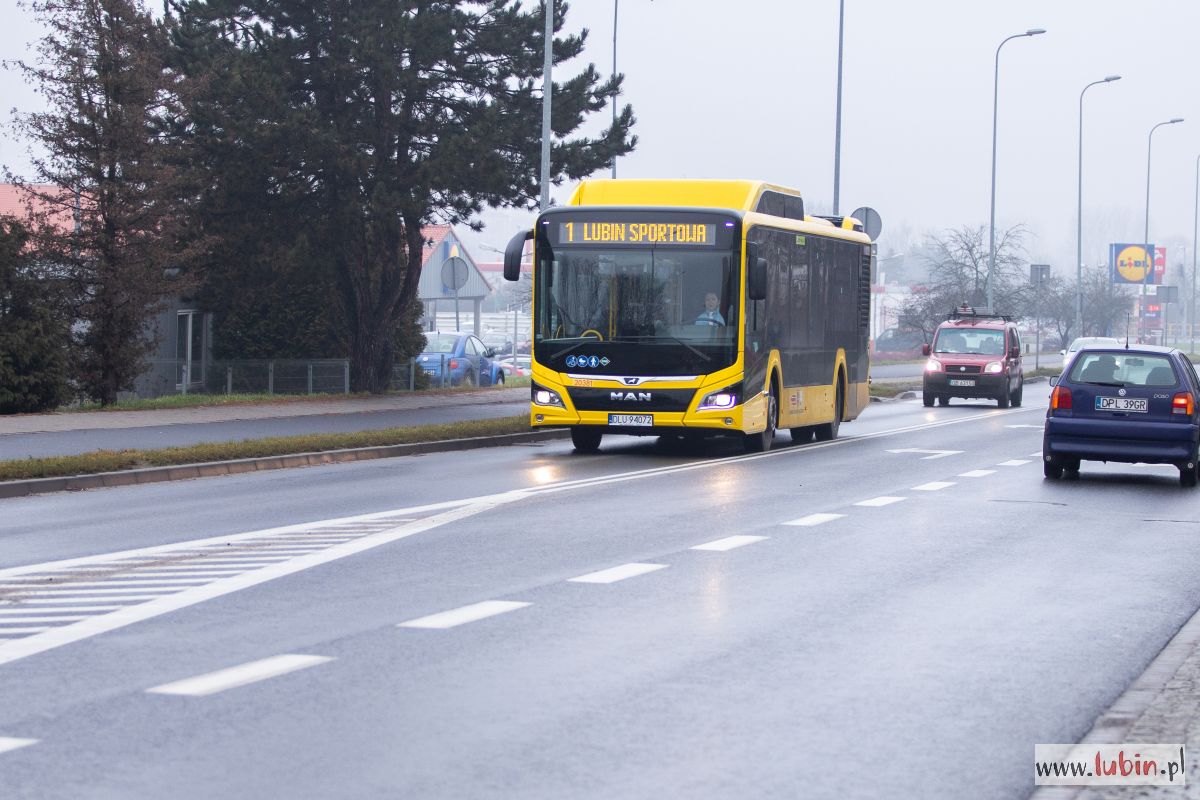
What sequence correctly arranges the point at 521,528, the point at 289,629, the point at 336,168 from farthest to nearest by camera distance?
1. the point at 336,168
2. the point at 521,528
3. the point at 289,629

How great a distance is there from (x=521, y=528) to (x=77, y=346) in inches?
786

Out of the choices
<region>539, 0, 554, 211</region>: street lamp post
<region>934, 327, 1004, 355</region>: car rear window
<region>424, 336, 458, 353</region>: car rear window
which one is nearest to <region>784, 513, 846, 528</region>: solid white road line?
<region>539, 0, 554, 211</region>: street lamp post

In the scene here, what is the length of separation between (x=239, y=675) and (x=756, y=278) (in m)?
15.0

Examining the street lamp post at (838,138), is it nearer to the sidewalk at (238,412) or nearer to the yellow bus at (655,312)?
the sidewalk at (238,412)

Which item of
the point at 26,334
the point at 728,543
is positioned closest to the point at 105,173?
the point at 26,334

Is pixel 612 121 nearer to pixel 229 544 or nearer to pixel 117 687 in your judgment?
pixel 229 544

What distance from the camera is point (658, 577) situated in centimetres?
1095

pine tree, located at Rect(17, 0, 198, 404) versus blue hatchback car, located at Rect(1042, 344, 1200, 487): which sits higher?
pine tree, located at Rect(17, 0, 198, 404)

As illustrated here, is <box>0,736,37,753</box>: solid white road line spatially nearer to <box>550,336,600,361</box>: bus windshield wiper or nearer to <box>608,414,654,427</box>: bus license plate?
<box>608,414,654,427</box>: bus license plate

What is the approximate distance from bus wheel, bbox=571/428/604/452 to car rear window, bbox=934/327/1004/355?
19621 mm

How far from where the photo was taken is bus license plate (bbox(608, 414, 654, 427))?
2188 cm

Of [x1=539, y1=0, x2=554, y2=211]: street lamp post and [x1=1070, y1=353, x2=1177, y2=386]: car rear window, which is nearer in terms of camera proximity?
[x1=1070, y1=353, x2=1177, y2=386]: car rear window

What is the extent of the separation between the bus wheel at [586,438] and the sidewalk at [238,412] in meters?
7.38

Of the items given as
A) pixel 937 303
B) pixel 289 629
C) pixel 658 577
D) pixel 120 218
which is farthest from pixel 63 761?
pixel 937 303
